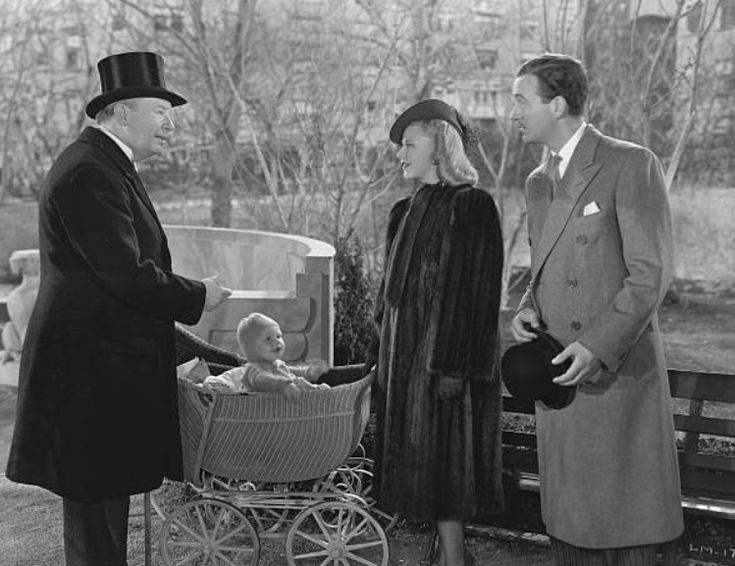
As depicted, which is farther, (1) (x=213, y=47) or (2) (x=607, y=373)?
(1) (x=213, y=47)

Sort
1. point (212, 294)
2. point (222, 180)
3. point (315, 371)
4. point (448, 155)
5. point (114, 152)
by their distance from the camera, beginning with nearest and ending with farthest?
1. point (114, 152)
2. point (212, 294)
3. point (448, 155)
4. point (315, 371)
5. point (222, 180)

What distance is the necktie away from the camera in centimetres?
319

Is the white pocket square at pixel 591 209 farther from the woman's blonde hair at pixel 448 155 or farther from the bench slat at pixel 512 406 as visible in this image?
the bench slat at pixel 512 406

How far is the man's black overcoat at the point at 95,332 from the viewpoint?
3242 mm

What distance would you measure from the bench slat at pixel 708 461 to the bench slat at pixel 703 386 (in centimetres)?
22

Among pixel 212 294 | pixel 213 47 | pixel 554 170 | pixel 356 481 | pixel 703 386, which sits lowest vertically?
pixel 356 481

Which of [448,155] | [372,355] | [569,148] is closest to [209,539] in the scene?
[372,355]

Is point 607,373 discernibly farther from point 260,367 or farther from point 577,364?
point 260,367

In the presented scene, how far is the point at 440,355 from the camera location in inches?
138

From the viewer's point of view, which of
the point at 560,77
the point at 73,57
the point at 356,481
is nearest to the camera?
the point at 560,77

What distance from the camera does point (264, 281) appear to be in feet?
26.1

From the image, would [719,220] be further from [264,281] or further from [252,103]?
[264,281]

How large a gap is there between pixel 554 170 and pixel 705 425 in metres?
1.21

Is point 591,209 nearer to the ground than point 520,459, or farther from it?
farther from it
